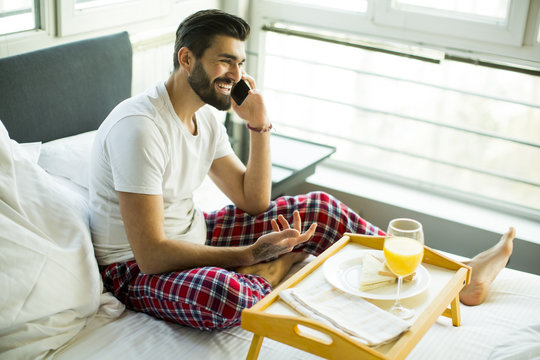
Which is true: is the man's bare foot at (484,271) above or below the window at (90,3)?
below

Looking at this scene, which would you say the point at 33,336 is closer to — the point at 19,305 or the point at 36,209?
the point at 19,305

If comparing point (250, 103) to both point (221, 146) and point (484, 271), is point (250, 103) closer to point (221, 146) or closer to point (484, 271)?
point (221, 146)

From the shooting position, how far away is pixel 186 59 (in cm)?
201

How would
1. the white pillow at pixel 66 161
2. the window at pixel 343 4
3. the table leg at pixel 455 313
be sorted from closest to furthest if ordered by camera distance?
1. the table leg at pixel 455 313
2. the white pillow at pixel 66 161
3. the window at pixel 343 4

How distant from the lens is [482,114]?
10.1ft

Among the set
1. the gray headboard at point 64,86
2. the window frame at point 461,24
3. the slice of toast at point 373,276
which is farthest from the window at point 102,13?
the slice of toast at point 373,276

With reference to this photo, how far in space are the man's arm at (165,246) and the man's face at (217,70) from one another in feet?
1.25

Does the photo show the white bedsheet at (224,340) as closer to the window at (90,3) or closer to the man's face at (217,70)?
the man's face at (217,70)

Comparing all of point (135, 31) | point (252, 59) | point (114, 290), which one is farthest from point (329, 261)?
point (252, 59)

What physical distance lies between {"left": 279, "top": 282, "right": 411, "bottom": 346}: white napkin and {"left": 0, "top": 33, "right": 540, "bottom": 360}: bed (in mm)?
240

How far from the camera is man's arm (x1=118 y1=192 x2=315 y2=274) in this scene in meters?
1.80

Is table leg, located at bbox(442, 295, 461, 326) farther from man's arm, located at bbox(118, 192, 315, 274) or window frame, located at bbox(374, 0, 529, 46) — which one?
window frame, located at bbox(374, 0, 529, 46)

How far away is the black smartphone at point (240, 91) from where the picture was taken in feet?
7.18

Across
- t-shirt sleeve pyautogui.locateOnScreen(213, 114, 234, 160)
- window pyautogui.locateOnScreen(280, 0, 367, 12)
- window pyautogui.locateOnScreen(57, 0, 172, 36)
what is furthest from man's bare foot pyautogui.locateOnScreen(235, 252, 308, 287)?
window pyautogui.locateOnScreen(280, 0, 367, 12)
